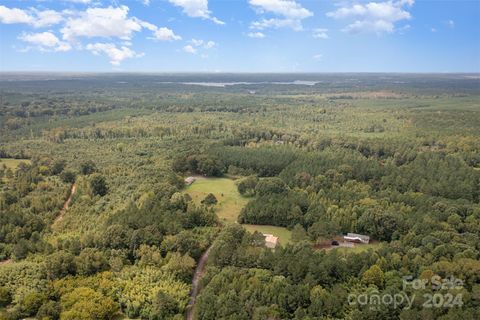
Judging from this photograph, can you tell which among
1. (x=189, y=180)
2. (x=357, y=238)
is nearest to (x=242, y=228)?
(x=357, y=238)

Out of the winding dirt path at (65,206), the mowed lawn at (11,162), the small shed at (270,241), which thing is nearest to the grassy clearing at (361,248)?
the small shed at (270,241)

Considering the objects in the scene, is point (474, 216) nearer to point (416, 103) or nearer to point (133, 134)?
point (133, 134)

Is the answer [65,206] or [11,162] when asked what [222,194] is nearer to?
[65,206]

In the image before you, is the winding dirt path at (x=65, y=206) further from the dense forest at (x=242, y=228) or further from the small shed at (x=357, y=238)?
the small shed at (x=357, y=238)

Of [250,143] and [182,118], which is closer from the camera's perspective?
[250,143]

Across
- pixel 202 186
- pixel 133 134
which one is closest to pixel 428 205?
pixel 202 186

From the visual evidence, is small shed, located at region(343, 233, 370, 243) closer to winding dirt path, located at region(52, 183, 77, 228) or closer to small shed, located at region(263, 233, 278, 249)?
small shed, located at region(263, 233, 278, 249)

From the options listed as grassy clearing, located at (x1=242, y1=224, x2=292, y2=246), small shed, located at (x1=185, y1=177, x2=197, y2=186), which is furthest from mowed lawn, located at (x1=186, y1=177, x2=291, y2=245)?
small shed, located at (x1=185, y1=177, x2=197, y2=186)
